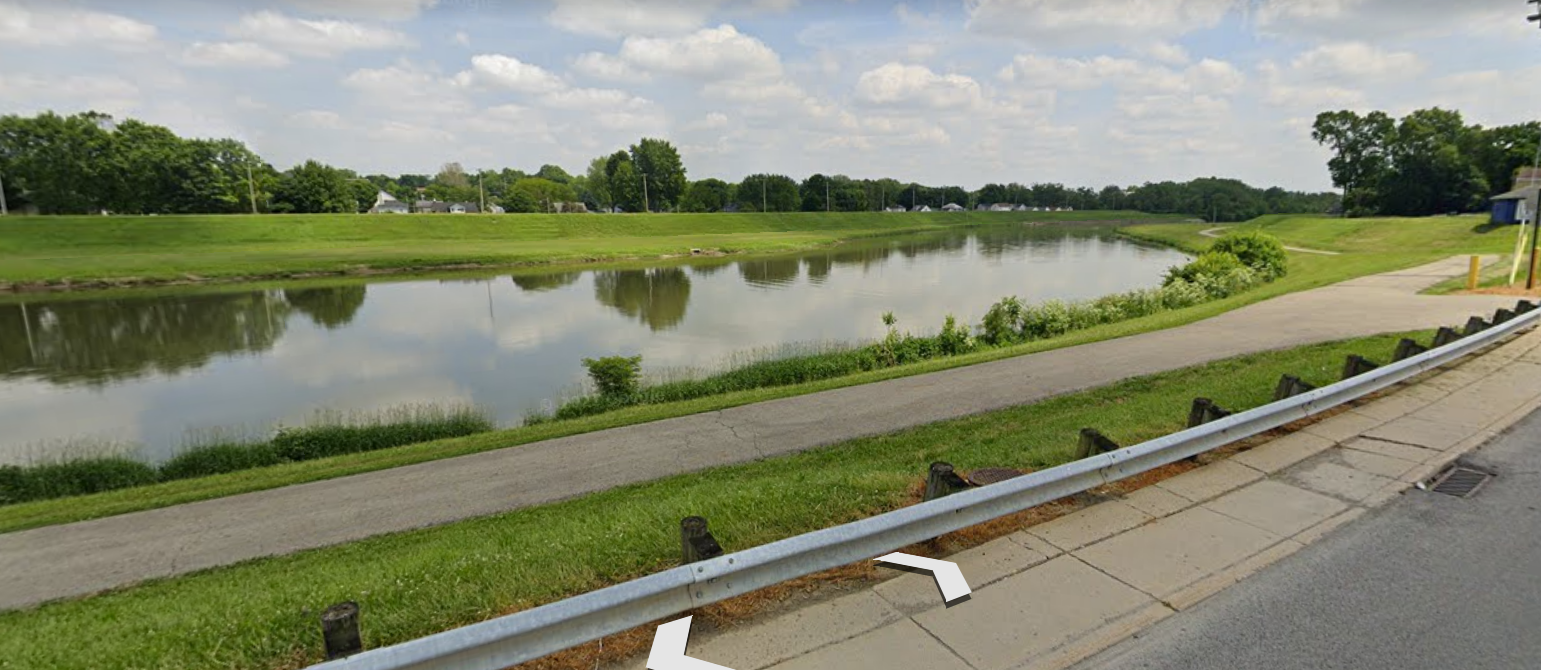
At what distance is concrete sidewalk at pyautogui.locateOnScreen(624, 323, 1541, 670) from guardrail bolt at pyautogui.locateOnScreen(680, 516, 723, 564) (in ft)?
1.24

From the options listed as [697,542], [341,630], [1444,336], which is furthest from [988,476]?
[1444,336]

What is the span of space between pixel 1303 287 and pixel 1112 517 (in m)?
23.7

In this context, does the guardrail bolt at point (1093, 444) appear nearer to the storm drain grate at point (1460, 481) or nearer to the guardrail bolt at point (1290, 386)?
the storm drain grate at point (1460, 481)

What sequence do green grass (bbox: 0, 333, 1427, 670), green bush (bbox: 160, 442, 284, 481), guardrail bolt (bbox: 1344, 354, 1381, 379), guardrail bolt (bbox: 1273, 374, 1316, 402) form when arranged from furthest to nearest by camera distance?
green bush (bbox: 160, 442, 284, 481)
guardrail bolt (bbox: 1344, 354, 1381, 379)
guardrail bolt (bbox: 1273, 374, 1316, 402)
green grass (bbox: 0, 333, 1427, 670)

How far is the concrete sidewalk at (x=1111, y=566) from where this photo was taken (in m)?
3.17

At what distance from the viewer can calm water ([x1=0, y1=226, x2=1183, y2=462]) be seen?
597 inches

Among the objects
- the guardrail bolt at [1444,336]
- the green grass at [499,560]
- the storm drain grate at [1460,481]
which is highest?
the guardrail bolt at [1444,336]

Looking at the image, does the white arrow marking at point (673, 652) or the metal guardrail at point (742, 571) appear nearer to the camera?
the metal guardrail at point (742, 571)

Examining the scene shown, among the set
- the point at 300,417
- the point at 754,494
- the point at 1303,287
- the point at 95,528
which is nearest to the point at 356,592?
the point at 754,494

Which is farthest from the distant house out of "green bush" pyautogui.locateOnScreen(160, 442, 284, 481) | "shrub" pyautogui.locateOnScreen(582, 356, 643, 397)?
"green bush" pyautogui.locateOnScreen(160, 442, 284, 481)

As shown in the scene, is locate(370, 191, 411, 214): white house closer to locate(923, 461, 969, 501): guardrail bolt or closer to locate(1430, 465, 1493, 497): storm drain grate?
locate(923, 461, 969, 501): guardrail bolt

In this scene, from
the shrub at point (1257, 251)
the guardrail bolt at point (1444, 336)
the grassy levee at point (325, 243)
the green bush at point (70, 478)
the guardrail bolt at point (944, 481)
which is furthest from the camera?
the grassy levee at point (325, 243)

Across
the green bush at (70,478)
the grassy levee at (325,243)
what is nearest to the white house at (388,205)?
the grassy levee at (325,243)

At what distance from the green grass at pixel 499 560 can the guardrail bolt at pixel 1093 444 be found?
0.75 m
